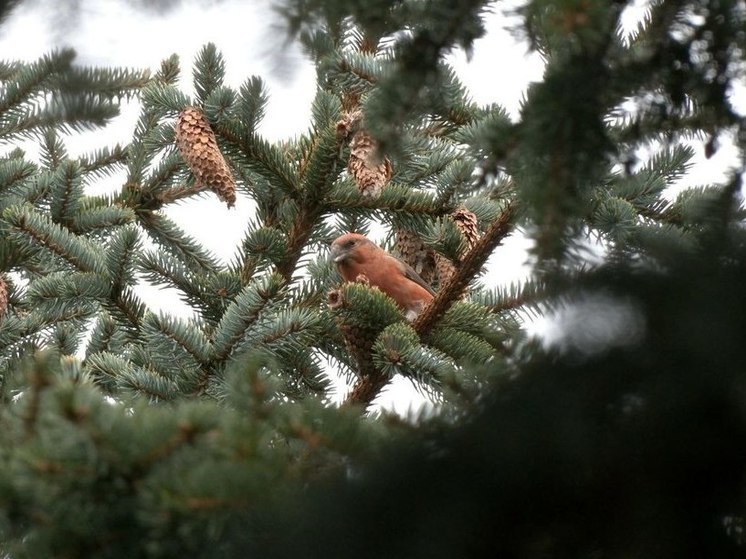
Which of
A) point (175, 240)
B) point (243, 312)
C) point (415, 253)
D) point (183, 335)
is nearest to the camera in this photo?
point (243, 312)

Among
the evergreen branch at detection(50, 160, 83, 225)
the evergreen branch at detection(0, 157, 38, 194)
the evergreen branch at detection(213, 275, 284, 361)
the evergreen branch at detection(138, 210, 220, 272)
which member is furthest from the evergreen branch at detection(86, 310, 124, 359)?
the evergreen branch at detection(213, 275, 284, 361)

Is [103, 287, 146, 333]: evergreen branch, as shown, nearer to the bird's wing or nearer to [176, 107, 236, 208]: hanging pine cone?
[176, 107, 236, 208]: hanging pine cone

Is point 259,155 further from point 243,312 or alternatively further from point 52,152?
point 52,152

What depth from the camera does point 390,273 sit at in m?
4.06

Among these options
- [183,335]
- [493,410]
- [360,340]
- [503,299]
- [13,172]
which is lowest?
[493,410]

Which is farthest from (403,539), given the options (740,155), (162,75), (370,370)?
(162,75)

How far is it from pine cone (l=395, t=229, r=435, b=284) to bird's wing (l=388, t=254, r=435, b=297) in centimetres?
2

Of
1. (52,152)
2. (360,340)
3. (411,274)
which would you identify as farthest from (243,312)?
(52,152)

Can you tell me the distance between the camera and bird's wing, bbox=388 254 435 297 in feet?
12.9

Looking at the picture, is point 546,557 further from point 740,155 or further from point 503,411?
point 740,155

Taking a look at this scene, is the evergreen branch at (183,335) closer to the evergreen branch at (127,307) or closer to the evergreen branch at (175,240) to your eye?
the evergreen branch at (127,307)

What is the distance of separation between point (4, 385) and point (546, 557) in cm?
243

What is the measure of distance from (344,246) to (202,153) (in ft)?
2.64

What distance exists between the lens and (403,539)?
0.94 m
